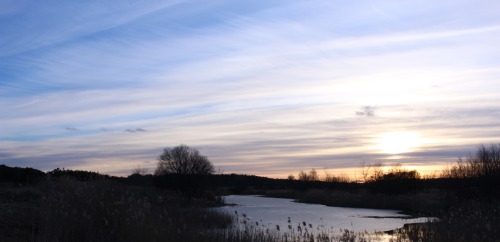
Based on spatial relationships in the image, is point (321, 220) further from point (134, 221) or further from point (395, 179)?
point (395, 179)

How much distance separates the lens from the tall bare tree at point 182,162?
198 ft

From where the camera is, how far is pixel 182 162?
61.6m

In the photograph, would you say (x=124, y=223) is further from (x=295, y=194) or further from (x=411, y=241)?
(x=295, y=194)

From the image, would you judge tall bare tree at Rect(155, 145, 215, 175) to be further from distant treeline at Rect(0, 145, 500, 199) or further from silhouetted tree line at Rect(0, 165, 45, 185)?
silhouetted tree line at Rect(0, 165, 45, 185)

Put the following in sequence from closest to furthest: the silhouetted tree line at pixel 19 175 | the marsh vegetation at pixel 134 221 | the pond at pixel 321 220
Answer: the marsh vegetation at pixel 134 221, the pond at pixel 321 220, the silhouetted tree line at pixel 19 175

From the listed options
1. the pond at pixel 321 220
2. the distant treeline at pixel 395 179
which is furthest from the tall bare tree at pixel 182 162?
the pond at pixel 321 220

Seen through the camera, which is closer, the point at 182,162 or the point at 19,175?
the point at 19,175

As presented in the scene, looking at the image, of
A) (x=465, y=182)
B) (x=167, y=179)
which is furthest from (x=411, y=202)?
(x=167, y=179)

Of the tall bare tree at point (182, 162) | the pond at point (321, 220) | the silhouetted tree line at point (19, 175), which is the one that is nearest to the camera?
the pond at point (321, 220)

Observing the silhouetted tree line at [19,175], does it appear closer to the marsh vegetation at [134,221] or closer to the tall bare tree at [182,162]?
the marsh vegetation at [134,221]

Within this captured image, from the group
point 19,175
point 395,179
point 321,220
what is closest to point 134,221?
point 321,220

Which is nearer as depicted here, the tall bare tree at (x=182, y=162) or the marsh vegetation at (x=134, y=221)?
the marsh vegetation at (x=134, y=221)

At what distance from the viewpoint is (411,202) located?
41656mm

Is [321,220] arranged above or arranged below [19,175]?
below
